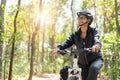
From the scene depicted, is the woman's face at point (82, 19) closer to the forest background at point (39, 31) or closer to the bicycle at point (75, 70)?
the bicycle at point (75, 70)

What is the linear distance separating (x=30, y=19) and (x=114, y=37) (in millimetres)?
16732

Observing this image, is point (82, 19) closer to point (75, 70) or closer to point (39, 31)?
point (75, 70)

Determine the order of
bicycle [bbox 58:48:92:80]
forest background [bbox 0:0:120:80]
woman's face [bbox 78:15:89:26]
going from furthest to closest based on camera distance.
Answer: forest background [bbox 0:0:120:80]
woman's face [bbox 78:15:89:26]
bicycle [bbox 58:48:92:80]

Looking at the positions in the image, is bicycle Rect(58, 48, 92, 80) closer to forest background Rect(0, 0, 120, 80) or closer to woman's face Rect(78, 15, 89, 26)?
woman's face Rect(78, 15, 89, 26)

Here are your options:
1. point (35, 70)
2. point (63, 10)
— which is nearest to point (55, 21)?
point (63, 10)

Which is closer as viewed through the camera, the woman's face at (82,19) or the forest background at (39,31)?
the woman's face at (82,19)

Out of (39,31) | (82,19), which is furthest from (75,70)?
(39,31)

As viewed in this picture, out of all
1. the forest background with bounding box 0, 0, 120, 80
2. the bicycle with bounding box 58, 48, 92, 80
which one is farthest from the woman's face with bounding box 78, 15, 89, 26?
the forest background with bounding box 0, 0, 120, 80

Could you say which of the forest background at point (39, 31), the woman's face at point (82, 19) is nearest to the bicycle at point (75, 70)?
the woman's face at point (82, 19)

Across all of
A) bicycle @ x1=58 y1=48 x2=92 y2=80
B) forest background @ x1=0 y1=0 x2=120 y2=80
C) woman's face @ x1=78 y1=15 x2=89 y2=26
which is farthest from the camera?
forest background @ x1=0 y1=0 x2=120 y2=80

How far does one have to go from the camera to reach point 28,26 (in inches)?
1134

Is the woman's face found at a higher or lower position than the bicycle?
higher

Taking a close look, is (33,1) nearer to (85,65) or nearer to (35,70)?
(35,70)

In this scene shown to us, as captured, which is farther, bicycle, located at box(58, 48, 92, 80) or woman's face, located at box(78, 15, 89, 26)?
woman's face, located at box(78, 15, 89, 26)
